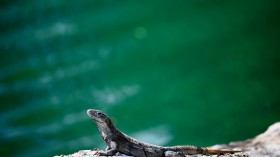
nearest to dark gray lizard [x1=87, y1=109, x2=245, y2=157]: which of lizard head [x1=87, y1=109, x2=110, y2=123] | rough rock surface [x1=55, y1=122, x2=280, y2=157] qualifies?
lizard head [x1=87, y1=109, x2=110, y2=123]

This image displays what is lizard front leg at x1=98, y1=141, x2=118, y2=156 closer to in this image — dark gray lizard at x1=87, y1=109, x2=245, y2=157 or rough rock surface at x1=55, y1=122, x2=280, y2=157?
dark gray lizard at x1=87, y1=109, x2=245, y2=157

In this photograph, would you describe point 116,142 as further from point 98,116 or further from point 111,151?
point 98,116

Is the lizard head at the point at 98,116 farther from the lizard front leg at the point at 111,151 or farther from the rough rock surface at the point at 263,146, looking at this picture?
the rough rock surface at the point at 263,146

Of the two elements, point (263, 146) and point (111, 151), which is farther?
point (263, 146)

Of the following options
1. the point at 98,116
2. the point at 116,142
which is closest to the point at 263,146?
the point at 116,142

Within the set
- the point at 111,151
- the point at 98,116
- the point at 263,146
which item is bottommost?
the point at 111,151

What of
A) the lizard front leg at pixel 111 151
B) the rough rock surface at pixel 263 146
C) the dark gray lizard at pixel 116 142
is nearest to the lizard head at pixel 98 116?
the dark gray lizard at pixel 116 142

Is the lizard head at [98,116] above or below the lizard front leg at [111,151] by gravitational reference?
above

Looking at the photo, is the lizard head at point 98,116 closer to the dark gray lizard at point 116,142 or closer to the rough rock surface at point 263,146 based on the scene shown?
the dark gray lizard at point 116,142

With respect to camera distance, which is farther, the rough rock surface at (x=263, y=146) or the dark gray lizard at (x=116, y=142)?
the rough rock surface at (x=263, y=146)

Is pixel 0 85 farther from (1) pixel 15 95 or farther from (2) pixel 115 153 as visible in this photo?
(2) pixel 115 153

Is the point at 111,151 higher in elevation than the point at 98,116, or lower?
lower
